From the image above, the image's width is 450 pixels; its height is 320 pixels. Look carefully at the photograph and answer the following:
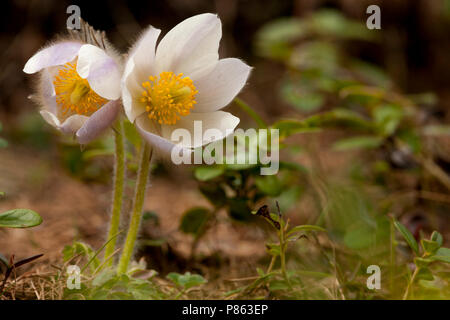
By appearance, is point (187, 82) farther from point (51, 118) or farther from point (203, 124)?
point (51, 118)

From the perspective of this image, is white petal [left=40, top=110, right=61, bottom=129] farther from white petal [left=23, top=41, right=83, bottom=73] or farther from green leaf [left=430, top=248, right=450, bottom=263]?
green leaf [left=430, top=248, right=450, bottom=263]

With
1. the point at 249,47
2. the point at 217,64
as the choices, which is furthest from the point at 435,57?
the point at 217,64

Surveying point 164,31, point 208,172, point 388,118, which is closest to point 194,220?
point 208,172

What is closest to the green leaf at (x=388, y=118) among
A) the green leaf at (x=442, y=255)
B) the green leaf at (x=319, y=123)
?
the green leaf at (x=319, y=123)

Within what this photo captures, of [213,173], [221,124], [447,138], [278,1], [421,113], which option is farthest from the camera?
[278,1]

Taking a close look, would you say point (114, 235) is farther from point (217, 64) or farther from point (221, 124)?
point (217, 64)
